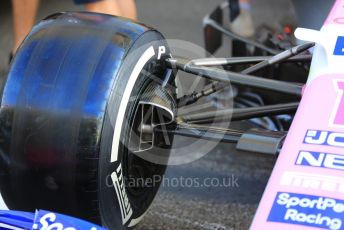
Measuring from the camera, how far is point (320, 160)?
1.49 metres

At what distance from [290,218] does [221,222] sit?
1.06 m

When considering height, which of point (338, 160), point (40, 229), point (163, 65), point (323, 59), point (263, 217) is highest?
point (323, 59)

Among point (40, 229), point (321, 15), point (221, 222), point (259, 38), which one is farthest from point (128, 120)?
point (259, 38)

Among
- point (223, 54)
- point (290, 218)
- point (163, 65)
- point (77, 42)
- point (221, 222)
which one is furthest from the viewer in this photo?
point (223, 54)

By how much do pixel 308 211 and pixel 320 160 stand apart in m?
0.17

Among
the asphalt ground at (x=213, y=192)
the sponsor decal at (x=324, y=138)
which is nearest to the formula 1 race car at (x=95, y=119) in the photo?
the sponsor decal at (x=324, y=138)

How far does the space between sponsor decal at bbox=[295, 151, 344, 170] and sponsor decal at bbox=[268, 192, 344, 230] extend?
107 mm

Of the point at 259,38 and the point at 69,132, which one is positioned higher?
the point at 259,38

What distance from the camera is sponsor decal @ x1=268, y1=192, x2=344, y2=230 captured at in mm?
1326

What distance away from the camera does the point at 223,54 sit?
3881 millimetres

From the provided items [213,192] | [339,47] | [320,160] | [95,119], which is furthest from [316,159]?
[213,192]

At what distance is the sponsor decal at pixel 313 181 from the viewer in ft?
4.64

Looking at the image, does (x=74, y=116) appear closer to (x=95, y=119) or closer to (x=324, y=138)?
(x=95, y=119)

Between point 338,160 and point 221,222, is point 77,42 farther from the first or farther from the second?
point 221,222
